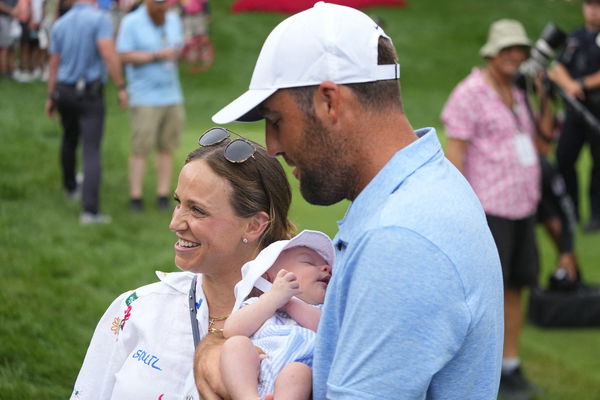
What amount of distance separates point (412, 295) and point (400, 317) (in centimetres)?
5

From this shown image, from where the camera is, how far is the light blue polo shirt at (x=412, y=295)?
183cm

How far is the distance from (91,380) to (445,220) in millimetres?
1450

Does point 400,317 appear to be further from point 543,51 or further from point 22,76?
point 22,76

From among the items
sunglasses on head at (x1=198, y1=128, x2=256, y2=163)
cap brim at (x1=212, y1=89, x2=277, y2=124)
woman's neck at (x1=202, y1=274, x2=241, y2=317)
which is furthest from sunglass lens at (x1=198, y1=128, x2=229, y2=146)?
cap brim at (x1=212, y1=89, x2=277, y2=124)

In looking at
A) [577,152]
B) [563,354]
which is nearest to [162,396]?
[563,354]

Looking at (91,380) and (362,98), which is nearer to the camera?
(362,98)

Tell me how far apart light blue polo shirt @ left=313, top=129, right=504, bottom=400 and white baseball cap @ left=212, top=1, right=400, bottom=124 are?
0.66ft

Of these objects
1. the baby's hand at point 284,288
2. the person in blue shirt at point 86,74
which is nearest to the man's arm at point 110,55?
the person in blue shirt at point 86,74

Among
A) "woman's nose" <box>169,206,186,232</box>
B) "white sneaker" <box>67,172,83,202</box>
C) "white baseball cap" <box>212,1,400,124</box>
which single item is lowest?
"white sneaker" <box>67,172,83,202</box>

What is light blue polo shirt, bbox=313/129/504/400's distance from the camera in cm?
183

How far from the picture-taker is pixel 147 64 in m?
9.30

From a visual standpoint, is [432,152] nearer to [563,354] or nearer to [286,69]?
[286,69]

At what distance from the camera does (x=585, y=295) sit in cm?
718

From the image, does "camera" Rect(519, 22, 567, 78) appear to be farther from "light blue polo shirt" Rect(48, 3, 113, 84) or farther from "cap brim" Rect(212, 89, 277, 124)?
"cap brim" Rect(212, 89, 277, 124)
